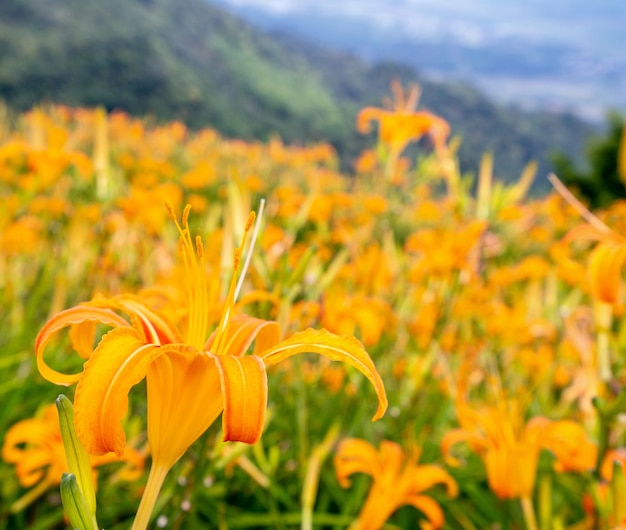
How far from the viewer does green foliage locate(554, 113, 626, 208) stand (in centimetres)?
1202

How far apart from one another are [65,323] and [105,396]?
11cm

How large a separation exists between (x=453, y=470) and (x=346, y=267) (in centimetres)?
94

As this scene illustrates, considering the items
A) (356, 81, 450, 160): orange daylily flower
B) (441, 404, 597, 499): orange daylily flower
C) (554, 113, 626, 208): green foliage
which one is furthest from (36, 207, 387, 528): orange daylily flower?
(554, 113, 626, 208): green foliage

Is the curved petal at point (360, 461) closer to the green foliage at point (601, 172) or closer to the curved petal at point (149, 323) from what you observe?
the curved petal at point (149, 323)

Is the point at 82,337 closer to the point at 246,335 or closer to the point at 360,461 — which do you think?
the point at 246,335

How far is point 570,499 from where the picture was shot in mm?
1477

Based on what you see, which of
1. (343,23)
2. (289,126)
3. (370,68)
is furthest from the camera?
(343,23)

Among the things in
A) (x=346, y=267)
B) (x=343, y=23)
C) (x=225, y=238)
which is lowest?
(x=346, y=267)

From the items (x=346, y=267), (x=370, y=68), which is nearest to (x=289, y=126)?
(x=370, y=68)

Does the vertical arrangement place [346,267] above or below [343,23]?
below

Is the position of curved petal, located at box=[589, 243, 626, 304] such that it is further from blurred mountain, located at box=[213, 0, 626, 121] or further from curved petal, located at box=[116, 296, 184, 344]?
blurred mountain, located at box=[213, 0, 626, 121]

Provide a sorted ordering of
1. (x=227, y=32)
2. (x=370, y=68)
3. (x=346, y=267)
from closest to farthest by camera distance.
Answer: (x=346, y=267), (x=227, y=32), (x=370, y=68)

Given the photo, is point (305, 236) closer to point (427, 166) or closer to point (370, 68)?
point (427, 166)

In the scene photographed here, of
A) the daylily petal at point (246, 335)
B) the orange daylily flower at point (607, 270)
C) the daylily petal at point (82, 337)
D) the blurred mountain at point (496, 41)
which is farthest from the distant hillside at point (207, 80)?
the blurred mountain at point (496, 41)
